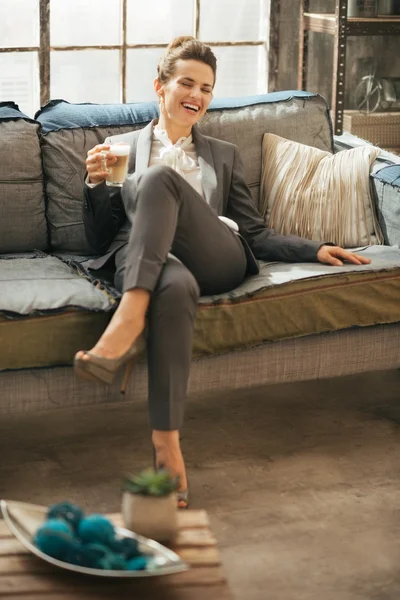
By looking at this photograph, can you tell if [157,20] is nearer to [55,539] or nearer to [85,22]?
[85,22]

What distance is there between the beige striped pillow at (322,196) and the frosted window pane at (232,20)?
116 centimetres

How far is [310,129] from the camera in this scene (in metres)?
3.30

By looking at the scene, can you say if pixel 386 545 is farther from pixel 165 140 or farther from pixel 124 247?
pixel 165 140

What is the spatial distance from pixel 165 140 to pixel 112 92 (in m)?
1.26

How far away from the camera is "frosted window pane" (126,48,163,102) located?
4051 mm

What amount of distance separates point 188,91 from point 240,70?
146 cm

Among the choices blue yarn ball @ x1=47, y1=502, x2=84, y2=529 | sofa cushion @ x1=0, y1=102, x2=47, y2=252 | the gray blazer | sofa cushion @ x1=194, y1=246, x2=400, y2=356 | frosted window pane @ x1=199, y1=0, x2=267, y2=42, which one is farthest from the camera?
frosted window pane @ x1=199, y1=0, x2=267, y2=42

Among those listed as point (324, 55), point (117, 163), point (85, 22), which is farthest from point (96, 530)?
point (324, 55)

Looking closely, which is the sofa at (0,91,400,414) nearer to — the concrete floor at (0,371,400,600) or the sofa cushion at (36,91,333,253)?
the sofa cushion at (36,91,333,253)

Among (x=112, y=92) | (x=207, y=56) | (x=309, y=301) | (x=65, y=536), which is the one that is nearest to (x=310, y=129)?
(x=207, y=56)

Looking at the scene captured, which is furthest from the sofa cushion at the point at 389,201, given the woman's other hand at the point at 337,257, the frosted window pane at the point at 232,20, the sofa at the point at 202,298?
the frosted window pane at the point at 232,20

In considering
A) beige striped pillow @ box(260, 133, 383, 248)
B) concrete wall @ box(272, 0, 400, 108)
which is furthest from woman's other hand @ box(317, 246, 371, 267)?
concrete wall @ box(272, 0, 400, 108)

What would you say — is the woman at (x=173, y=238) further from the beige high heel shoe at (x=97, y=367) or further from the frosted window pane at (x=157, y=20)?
the frosted window pane at (x=157, y=20)

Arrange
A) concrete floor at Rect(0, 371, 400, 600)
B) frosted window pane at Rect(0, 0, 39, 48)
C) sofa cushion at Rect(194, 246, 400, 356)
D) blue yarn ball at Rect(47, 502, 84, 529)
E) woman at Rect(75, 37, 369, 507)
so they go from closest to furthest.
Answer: blue yarn ball at Rect(47, 502, 84, 529) → concrete floor at Rect(0, 371, 400, 600) → woman at Rect(75, 37, 369, 507) → sofa cushion at Rect(194, 246, 400, 356) → frosted window pane at Rect(0, 0, 39, 48)
